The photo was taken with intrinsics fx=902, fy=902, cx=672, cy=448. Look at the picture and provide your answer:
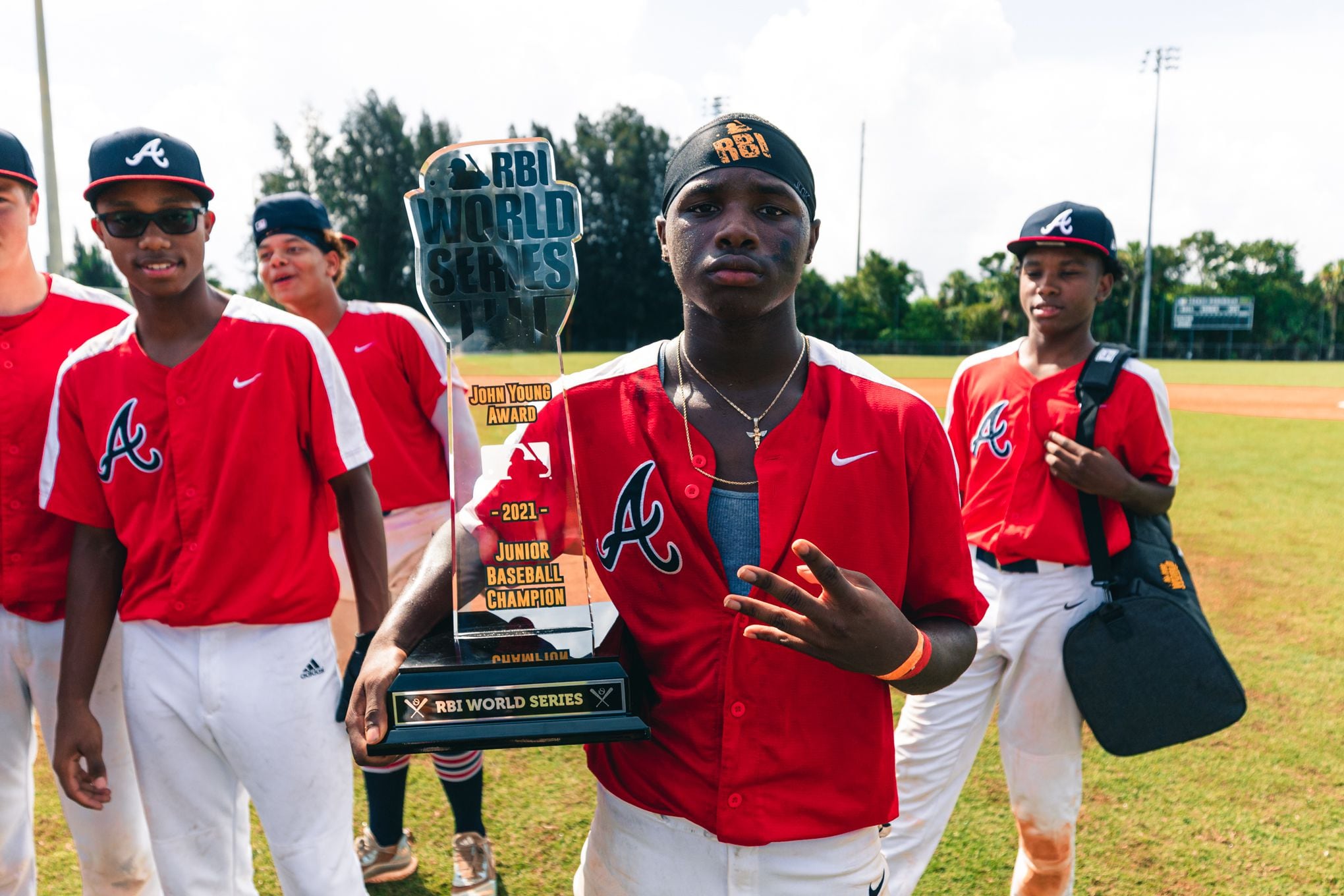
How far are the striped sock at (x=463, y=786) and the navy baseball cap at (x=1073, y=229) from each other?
2968mm

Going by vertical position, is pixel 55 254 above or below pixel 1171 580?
above

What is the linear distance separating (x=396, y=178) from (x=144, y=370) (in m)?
49.6

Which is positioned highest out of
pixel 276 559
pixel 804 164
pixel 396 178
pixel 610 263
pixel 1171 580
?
pixel 396 178

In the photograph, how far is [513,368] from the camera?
1813 millimetres

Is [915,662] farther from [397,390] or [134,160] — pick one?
[397,390]

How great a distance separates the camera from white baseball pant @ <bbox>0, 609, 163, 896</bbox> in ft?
9.28

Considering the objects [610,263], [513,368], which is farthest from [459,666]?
[610,263]

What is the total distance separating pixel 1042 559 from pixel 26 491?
3.39m

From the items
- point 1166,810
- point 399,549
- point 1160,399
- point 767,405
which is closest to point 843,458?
point 767,405

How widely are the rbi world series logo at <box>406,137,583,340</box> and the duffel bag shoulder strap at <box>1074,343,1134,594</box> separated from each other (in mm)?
2255

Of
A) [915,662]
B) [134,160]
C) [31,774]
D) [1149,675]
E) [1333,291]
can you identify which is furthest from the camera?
[1333,291]

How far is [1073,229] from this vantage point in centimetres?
332

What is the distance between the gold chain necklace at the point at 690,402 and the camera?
1760mm

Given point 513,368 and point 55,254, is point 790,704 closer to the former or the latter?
point 513,368
